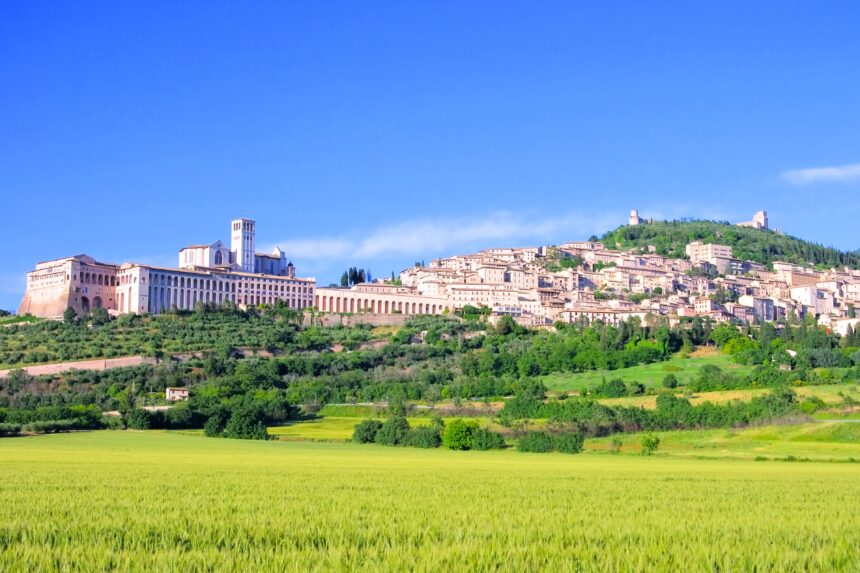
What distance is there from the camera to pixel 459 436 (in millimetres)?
44875

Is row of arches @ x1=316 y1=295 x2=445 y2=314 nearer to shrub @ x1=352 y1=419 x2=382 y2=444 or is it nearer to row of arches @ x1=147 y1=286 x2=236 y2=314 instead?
row of arches @ x1=147 y1=286 x2=236 y2=314

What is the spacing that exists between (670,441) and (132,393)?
129 feet

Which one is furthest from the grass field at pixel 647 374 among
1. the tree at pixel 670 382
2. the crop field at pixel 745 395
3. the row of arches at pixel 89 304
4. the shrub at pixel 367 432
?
the row of arches at pixel 89 304

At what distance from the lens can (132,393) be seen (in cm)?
7019

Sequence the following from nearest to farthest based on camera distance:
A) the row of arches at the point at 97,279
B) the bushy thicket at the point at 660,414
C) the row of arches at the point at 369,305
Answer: the bushy thicket at the point at 660,414
the row of arches at the point at 97,279
the row of arches at the point at 369,305

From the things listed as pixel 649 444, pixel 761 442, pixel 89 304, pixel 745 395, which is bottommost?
pixel 761 442

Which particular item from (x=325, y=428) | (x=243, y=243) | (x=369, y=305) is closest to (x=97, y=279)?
(x=243, y=243)

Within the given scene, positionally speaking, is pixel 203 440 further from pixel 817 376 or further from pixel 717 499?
pixel 817 376

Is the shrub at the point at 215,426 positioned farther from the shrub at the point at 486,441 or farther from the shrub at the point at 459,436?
the shrub at the point at 486,441

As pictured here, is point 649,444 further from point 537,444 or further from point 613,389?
point 613,389

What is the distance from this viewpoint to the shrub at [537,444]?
42156 millimetres

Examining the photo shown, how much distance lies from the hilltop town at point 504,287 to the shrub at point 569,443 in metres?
64.3

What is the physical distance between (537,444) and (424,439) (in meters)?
6.23

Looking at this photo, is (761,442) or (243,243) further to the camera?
(243,243)
